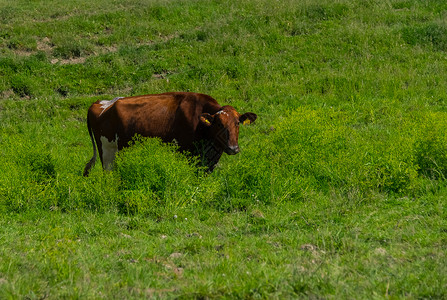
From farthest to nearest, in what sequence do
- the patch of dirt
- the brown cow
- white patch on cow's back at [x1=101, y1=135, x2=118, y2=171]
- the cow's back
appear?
the patch of dirt → white patch on cow's back at [x1=101, y1=135, x2=118, y2=171] → the cow's back → the brown cow

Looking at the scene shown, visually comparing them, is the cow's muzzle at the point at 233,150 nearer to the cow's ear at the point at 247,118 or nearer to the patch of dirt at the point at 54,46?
the cow's ear at the point at 247,118

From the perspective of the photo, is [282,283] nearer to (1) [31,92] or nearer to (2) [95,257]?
(2) [95,257]

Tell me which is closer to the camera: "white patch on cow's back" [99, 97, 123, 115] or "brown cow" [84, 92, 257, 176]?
"brown cow" [84, 92, 257, 176]

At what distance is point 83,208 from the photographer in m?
9.03

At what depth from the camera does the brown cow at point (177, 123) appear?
34.6 ft

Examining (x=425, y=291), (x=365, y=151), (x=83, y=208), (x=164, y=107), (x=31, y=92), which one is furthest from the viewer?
(x=31, y=92)

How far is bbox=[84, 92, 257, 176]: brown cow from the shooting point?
1055 centimetres

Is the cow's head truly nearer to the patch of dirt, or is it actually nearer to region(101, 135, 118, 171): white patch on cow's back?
region(101, 135, 118, 171): white patch on cow's back

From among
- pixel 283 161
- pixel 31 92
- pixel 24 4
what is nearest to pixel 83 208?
pixel 283 161

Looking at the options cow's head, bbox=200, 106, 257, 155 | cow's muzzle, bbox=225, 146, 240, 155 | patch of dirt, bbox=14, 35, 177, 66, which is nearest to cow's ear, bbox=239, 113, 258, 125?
cow's head, bbox=200, 106, 257, 155

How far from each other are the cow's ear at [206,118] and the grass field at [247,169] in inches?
30.2

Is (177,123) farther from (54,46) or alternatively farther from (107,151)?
(54,46)

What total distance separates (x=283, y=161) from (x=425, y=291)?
5.37m

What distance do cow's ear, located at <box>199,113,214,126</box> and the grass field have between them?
77cm
